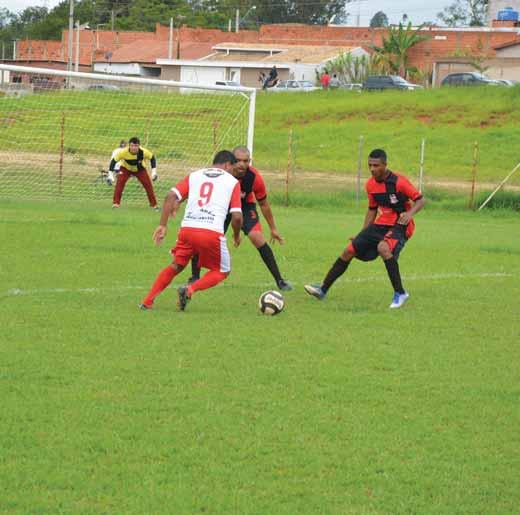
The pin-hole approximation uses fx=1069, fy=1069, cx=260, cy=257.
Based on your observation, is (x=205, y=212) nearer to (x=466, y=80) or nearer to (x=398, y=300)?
(x=398, y=300)

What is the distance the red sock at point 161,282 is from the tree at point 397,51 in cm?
6495

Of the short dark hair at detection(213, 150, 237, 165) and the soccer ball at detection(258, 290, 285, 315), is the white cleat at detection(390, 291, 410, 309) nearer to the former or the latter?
the soccer ball at detection(258, 290, 285, 315)

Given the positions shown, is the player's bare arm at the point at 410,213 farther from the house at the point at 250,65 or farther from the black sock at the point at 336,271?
the house at the point at 250,65

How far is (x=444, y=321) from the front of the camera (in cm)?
1065

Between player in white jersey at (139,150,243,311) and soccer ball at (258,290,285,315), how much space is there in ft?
1.86

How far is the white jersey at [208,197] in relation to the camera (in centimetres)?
1004

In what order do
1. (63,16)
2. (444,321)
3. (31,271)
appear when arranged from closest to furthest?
(444,321)
(31,271)
(63,16)

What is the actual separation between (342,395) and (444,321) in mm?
3551

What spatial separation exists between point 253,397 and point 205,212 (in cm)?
322

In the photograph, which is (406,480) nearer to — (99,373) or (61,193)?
(99,373)

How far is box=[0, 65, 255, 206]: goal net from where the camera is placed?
90.2 ft

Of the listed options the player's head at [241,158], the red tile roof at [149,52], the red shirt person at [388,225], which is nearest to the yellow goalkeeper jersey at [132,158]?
the player's head at [241,158]

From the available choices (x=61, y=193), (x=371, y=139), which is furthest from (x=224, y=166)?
(x=371, y=139)

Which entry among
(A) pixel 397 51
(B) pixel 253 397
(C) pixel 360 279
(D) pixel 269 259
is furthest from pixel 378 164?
(A) pixel 397 51
